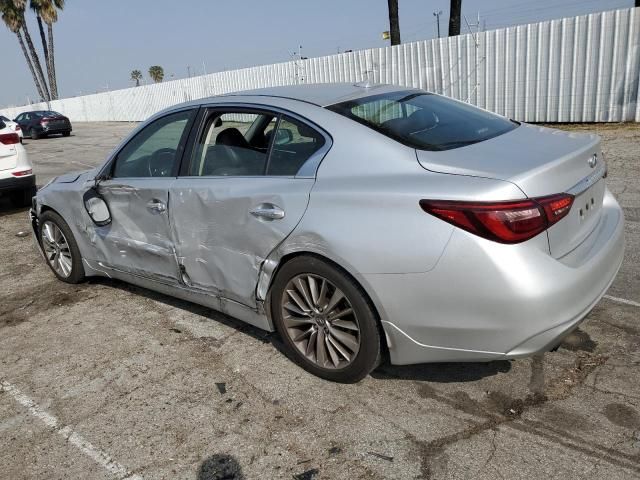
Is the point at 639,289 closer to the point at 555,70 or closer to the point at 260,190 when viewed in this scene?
the point at 260,190

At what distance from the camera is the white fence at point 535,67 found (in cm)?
1166

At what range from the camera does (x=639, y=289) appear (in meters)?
4.00

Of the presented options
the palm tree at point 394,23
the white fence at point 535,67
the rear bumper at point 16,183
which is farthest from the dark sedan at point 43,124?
the rear bumper at point 16,183

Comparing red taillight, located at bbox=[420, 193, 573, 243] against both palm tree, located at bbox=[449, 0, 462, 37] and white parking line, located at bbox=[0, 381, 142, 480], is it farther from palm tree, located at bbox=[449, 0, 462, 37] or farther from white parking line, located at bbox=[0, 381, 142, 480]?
palm tree, located at bbox=[449, 0, 462, 37]

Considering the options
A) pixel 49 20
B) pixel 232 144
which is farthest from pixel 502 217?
pixel 49 20

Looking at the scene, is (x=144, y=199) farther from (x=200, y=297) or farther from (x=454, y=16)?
(x=454, y=16)

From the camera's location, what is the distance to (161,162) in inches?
152

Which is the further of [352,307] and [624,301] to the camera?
[624,301]

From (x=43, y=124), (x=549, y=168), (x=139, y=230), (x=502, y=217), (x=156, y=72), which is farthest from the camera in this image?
(x=156, y=72)

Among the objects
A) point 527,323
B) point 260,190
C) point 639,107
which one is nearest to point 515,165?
point 527,323

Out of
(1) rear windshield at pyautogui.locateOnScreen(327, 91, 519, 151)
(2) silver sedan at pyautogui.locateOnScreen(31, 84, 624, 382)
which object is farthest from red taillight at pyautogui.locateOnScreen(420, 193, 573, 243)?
(1) rear windshield at pyautogui.locateOnScreen(327, 91, 519, 151)

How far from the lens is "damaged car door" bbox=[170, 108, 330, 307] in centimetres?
303

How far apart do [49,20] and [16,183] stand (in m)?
38.9

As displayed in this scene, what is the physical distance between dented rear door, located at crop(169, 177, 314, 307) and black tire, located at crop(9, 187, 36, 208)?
634 cm
